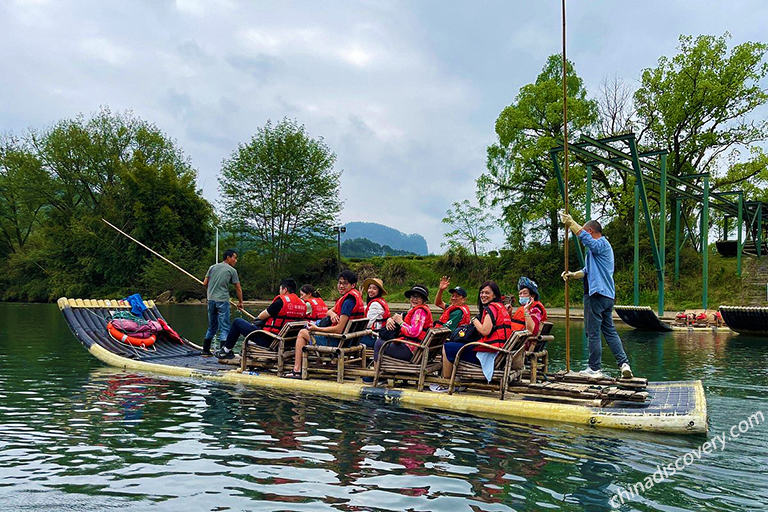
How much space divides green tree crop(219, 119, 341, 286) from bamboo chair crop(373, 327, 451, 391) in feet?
133

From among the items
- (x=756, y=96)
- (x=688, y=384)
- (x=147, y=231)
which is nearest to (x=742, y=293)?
(x=756, y=96)

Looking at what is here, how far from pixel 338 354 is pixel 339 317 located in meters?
0.56

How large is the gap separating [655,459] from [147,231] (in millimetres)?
49097

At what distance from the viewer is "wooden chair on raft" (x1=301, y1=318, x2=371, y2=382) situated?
9406 millimetres

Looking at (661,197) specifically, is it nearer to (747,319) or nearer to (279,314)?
(747,319)

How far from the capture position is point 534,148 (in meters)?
35.5

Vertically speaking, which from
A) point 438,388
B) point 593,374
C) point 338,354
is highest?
point 338,354

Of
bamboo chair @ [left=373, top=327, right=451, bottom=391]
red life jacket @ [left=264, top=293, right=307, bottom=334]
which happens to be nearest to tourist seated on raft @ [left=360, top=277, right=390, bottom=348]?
bamboo chair @ [left=373, top=327, right=451, bottom=391]

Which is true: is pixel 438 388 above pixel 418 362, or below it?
below

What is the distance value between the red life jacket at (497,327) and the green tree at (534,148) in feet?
91.1

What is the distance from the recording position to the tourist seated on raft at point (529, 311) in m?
9.03

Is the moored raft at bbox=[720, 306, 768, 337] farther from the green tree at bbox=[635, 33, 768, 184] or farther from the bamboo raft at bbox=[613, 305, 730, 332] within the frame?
the green tree at bbox=[635, 33, 768, 184]

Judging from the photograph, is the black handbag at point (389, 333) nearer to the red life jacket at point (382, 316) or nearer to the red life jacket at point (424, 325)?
the red life jacket at point (424, 325)

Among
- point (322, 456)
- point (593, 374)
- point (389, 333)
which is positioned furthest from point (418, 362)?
point (322, 456)
